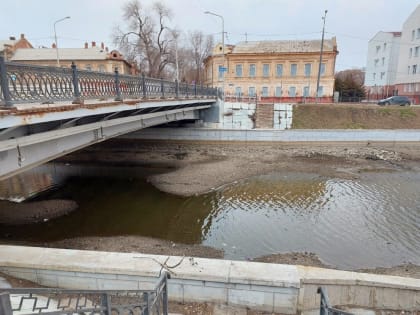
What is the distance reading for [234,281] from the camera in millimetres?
4766

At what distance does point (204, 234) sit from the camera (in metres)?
9.28

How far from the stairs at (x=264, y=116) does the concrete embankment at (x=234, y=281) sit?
68.3 feet

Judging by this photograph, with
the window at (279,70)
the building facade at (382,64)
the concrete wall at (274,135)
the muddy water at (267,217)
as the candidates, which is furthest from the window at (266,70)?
the muddy water at (267,217)

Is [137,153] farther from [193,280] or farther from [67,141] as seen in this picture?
[193,280]

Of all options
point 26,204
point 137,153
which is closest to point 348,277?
point 26,204

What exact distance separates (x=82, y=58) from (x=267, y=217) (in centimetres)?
5320

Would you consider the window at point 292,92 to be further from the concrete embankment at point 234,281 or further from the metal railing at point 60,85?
the concrete embankment at point 234,281

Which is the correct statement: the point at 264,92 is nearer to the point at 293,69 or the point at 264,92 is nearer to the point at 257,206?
the point at 293,69

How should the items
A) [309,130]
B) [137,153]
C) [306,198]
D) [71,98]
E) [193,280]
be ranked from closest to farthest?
[193,280] → [71,98] → [306,198] → [137,153] → [309,130]

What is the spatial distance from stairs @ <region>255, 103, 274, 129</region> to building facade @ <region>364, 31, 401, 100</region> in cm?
2389

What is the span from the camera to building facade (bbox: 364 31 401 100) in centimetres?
4316

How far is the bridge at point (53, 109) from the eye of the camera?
16.1 ft

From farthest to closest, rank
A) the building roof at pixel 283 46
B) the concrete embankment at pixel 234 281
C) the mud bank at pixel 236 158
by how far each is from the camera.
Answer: the building roof at pixel 283 46
the mud bank at pixel 236 158
the concrete embankment at pixel 234 281

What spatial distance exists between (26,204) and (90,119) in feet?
19.2
